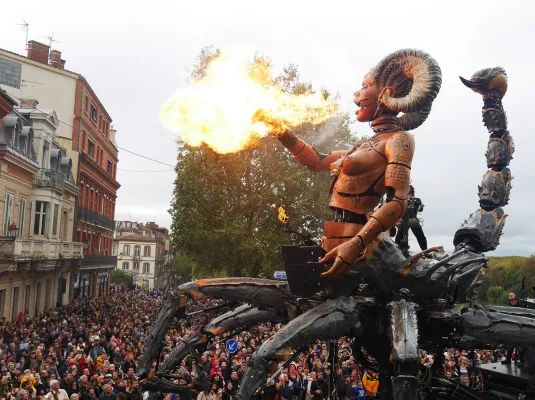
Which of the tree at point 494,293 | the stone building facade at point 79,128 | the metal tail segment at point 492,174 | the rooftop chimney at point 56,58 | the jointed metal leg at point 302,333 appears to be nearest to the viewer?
the jointed metal leg at point 302,333

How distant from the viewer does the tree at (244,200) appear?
26594 millimetres

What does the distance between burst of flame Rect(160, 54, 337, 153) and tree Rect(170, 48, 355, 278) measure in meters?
18.1

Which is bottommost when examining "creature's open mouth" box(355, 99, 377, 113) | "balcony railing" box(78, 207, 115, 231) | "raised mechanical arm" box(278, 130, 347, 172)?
"raised mechanical arm" box(278, 130, 347, 172)

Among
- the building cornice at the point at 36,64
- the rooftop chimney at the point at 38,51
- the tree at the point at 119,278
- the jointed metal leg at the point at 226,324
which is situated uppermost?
the rooftop chimney at the point at 38,51

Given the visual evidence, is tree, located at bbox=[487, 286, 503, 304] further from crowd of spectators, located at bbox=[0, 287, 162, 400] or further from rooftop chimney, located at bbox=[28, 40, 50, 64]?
rooftop chimney, located at bbox=[28, 40, 50, 64]

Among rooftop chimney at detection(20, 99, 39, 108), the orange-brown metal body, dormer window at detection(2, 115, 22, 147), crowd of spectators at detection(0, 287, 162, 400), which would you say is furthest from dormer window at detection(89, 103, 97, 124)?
the orange-brown metal body

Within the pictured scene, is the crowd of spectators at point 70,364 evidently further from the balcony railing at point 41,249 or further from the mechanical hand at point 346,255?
the mechanical hand at point 346,255

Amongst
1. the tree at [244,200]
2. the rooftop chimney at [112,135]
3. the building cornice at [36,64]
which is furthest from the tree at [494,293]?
the rooftop chimney at [112,135]

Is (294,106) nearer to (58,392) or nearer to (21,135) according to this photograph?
(58,392)

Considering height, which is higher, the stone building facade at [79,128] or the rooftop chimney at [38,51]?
the rooftop chimney at [38,51]

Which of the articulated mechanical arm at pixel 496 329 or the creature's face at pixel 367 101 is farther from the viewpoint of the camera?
the creature's face at pixel 367 101

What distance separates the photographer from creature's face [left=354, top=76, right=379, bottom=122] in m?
7.32

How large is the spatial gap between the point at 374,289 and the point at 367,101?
2589mm

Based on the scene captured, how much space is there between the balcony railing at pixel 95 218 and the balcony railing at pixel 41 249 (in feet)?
13.4
